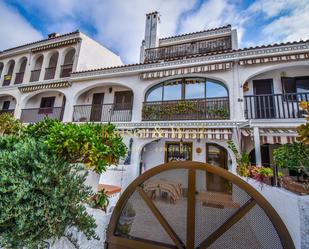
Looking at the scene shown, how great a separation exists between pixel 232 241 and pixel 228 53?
39.9ft

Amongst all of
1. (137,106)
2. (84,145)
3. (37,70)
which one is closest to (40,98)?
(37,70)

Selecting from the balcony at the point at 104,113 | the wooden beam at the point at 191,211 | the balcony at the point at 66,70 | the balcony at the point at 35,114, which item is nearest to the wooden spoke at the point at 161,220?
the wooden beam at the point at 191,211

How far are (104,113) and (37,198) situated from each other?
43.3ft

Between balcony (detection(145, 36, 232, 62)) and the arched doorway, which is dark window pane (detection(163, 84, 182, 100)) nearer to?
balcony (detection(145, 36, 232, 62))

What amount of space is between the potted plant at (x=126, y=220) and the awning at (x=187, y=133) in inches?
352

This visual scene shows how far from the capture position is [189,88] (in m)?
13.6

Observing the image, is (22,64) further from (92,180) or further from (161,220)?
(161,220)

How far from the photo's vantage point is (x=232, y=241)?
2.31 meters

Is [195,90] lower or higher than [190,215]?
higher

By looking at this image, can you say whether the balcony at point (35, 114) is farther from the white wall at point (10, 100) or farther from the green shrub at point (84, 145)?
the green shrub at point (84, 145)

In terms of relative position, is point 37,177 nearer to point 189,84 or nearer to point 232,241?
point 232,241

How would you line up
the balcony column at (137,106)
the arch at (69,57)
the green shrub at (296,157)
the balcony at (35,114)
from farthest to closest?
1. the arch at (69,57)
2. the balcony at (35,114)
3. the balcony column at (137,106)
4. the green shrub at (296,157)

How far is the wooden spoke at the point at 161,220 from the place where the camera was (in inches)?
101

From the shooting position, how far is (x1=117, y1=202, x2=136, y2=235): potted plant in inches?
120
